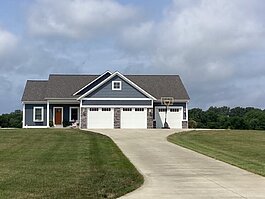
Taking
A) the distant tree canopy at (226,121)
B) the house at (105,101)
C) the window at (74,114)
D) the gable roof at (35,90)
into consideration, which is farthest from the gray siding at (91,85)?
the distant tree canopy at (226,121)

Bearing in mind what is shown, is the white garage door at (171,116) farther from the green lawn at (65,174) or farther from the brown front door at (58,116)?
the green lawn at (65,174)

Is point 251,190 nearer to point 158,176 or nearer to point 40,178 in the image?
point 158,176

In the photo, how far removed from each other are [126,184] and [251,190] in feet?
10.4

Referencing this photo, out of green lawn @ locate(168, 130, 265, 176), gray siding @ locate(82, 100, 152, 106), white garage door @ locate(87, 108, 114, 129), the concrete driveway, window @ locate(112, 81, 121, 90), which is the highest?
window @ locate(112, 81, 121, 90)

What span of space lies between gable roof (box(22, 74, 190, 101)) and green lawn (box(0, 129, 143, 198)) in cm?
2783

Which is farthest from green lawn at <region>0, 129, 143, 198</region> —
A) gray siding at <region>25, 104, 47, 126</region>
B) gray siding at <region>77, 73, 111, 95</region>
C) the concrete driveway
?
gray siding at <region>25, 104, 47, 126</region>

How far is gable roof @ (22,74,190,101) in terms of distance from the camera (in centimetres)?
5366

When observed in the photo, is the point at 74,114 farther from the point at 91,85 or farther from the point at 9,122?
the point at 9,122

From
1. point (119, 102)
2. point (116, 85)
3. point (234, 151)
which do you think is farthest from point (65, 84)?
point (234, 151)

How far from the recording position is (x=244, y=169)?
18.8 m

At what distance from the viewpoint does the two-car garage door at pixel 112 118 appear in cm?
5038

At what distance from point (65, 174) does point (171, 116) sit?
3711cm

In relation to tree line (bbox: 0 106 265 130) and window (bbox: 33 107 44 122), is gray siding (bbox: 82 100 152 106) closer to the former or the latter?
window (bbox: 33 107 44 122)

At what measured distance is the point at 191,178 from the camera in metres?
16.2
